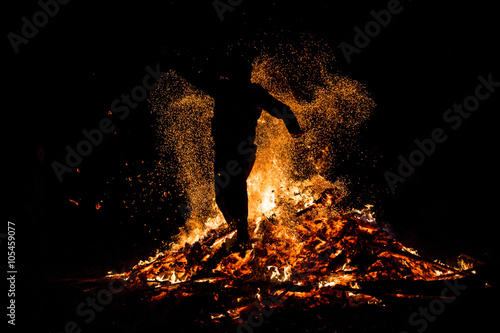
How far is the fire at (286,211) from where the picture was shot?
8.07ft

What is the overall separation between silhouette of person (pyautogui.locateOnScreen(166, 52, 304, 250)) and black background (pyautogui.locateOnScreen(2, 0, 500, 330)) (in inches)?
36.1

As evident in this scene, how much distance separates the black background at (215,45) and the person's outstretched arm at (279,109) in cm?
136

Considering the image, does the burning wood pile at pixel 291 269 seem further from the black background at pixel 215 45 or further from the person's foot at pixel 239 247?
the black background at pixel 215 45

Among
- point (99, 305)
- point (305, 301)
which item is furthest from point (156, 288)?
point (305, 301)

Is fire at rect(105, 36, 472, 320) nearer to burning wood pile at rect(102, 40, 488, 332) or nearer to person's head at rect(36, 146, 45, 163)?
burning wood pile at rect(102, 40, 488, 332)

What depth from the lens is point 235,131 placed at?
9.37 feet

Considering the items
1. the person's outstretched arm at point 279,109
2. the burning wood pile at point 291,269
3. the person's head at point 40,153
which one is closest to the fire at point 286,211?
the burning wood pile at point 291,269

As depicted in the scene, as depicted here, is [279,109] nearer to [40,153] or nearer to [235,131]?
[235,131]

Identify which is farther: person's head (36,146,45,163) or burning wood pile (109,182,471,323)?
person's head (36,146,45,163)

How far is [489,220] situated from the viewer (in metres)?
3.48

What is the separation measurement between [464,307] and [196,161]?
439cm

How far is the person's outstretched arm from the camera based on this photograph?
2666 mm

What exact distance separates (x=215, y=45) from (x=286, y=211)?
283 cm

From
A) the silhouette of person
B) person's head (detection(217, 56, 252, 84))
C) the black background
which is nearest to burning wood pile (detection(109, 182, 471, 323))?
the silhouette of person
